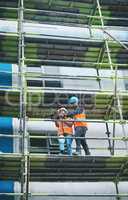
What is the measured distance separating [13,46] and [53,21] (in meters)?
2.14

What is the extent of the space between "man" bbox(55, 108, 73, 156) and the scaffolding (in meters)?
0.39

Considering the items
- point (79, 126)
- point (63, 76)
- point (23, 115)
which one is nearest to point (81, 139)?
point (79, 126)

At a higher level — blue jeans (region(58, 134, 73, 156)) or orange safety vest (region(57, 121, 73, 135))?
orange safety vest (region(57, 121, 73, 135))

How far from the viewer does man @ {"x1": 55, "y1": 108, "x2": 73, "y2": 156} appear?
13234 mm

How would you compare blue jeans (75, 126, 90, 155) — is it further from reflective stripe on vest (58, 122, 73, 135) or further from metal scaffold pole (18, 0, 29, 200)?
metal scaffold pole (18, 0, 29, 200)

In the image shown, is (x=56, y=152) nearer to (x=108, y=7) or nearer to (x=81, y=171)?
(x=81, y=171)

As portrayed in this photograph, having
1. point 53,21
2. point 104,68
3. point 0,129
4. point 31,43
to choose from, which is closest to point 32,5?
point 53,21

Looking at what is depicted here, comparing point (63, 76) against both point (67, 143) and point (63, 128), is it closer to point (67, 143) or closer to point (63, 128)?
point (63, 128)

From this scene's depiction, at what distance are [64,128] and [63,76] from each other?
213cm

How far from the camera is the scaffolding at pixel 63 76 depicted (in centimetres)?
1288

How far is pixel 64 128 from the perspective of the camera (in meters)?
13.6

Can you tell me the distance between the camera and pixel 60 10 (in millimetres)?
17109

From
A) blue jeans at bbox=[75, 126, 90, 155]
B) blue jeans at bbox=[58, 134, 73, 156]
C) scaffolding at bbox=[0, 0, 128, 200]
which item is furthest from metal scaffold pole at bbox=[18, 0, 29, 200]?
blue jeans at bbox=[75, 126, 90, 155]

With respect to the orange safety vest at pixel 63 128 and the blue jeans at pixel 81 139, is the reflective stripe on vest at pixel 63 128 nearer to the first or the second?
the orange safety vest at pixel 63 128
